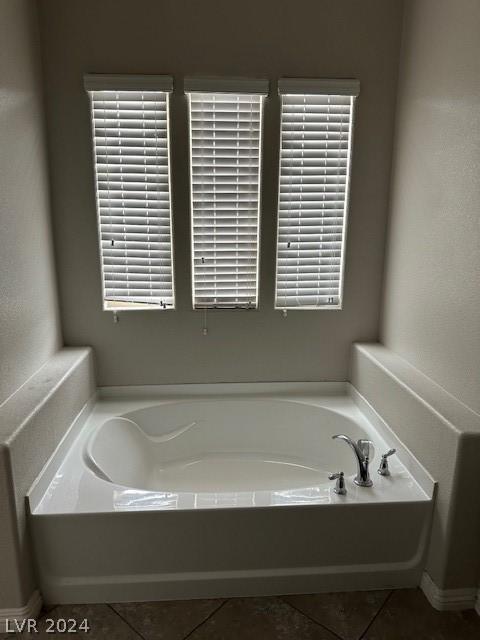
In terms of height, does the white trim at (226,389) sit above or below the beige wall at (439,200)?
below

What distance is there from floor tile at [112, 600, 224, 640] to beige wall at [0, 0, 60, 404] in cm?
99

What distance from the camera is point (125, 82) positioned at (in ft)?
8.52

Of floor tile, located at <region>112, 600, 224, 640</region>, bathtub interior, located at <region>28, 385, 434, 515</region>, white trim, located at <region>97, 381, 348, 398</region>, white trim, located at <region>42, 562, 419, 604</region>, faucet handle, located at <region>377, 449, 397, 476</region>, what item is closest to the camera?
floor tile, located at <region>112, 600, 224, 640</region>

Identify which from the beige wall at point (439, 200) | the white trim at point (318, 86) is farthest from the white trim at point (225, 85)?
the beige wall at point (439, 200)

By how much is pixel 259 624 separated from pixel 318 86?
2.49 m

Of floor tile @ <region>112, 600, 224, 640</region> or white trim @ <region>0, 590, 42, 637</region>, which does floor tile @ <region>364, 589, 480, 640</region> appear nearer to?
floor tile @ <region>112, 600, 224, 640</region>

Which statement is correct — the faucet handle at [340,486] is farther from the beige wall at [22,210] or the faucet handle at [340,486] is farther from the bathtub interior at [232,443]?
the beige wall at [22,210]

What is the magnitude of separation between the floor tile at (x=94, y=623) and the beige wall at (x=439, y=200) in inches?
62.1

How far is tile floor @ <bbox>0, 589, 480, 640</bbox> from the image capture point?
6.33 ft

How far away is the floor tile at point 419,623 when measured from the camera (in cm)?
193

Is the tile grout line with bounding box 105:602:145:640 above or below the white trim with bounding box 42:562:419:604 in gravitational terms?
below

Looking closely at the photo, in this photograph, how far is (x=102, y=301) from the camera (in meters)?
2.90

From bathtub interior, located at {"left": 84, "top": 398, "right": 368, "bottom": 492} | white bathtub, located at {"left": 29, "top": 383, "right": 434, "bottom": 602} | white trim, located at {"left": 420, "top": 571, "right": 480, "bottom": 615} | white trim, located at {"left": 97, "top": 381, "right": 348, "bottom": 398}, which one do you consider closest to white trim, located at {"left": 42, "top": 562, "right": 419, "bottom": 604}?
white bathtub, located at {"left": 29, "top": 383, "right": 434, "bottom": 602}

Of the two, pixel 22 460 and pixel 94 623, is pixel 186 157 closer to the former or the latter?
pixel 22 460
